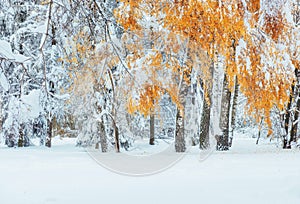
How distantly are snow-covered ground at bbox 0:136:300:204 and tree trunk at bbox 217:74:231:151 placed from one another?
4.91 metres

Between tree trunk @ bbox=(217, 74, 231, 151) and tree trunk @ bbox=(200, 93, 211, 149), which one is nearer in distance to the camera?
tree trunk @ bbox=(200, 93, 211, 149)

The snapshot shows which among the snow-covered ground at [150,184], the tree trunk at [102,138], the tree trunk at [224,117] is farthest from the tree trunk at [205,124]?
the snow-covered ground at [150,184]

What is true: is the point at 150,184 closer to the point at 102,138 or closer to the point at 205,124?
the point at 205,124

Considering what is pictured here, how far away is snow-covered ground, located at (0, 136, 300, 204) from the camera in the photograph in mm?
4676

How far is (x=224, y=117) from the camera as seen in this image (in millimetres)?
11992

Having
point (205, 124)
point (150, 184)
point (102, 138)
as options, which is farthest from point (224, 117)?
point (150, 184)

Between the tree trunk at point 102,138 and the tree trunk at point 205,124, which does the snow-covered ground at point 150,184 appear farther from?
the tree trunk at point 102,138

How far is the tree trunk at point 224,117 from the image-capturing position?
11805 millimetres

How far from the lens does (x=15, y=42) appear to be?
10758 millimetres

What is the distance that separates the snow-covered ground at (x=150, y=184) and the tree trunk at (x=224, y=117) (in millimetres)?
4908

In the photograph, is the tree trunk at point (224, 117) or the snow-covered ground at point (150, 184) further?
the tree trunk at point (224, 117)

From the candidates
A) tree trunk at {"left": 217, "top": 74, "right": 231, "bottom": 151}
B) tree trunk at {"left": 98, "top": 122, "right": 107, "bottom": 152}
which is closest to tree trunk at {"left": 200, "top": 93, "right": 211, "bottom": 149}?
tree trunk at {"left": 217, "top": 74, "right": 231, "bottom": 151}

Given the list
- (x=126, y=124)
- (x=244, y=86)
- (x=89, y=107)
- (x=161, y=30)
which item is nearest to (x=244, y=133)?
(x=126, y=124)

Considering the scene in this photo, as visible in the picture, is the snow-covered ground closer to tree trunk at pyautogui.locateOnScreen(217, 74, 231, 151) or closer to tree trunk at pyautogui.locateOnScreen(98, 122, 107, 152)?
tree trunk at pyautogui.locateOnScreen(217, 74, 231, 151)
